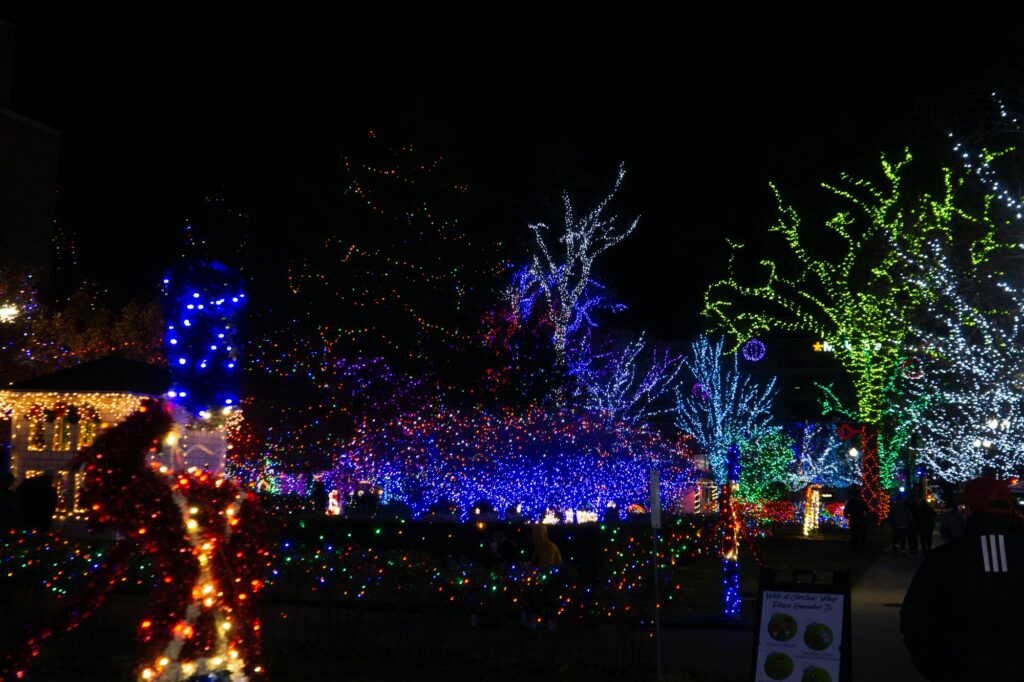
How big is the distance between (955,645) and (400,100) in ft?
92.3

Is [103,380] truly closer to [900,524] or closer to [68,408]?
[68,408]

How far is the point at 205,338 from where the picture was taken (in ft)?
27.9

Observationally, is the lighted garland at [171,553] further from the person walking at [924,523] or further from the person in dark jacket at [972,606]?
the person walking at [924,523]

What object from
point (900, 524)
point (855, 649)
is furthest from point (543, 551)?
point (900, 524)

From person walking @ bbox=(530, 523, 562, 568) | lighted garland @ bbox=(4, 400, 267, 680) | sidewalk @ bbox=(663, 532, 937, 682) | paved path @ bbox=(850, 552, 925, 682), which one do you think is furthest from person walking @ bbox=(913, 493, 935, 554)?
lighted garland @ bbox=(4, 400, 267, 680)

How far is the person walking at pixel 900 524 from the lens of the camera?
2850 centimetres

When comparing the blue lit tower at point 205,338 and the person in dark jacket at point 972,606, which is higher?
the blue lit tower at point 205,338

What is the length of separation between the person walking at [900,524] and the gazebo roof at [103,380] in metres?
17.5

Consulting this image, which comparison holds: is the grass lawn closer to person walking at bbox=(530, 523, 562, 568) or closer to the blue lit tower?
person walking at bbox=(530, 523, 562, 568)

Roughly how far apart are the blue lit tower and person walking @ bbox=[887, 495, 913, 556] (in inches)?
903

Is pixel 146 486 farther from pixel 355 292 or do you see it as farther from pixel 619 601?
pixel 355 292

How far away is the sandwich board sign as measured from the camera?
8836 millimetres

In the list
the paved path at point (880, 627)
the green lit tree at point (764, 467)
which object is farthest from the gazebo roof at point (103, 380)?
the green lit tree at point (764, 467)

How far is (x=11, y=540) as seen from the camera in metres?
12.9
